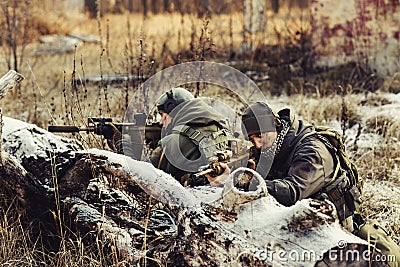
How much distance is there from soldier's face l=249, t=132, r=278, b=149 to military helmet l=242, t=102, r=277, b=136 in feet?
0.07

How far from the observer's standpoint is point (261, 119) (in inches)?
130

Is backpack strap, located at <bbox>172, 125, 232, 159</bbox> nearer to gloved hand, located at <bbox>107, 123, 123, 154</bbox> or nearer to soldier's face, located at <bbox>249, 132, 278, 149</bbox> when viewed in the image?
soldier's face, located at <bbox>249, 132, 278, 149</bbox>

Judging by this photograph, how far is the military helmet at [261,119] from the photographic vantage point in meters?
3.30

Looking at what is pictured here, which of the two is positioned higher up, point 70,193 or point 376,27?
point 376,27

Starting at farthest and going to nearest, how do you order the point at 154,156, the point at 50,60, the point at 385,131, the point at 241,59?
the point at 50,60 → the point at 241,59 → the point at 385,131 → the point at 154,156

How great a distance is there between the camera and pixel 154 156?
12.9 ft

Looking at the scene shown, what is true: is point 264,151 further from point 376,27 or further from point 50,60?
point 50,60

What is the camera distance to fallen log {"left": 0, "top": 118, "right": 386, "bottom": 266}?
2.59 meters

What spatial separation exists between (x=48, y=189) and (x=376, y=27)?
18.3 ft

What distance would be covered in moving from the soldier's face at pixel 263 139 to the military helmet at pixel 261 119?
0.07 feet

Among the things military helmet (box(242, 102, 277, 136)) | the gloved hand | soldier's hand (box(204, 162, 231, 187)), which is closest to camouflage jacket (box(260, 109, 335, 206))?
military helmet (box(242, 102, 277, 136))

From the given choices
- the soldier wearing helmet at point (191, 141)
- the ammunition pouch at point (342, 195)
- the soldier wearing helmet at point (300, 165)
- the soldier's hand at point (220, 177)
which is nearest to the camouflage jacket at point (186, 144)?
the soldier wearing helmet at point (191, 141)

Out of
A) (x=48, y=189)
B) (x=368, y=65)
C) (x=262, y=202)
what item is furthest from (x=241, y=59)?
(x=262, y=202)

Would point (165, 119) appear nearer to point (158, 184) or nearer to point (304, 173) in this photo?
point (158, 184)
